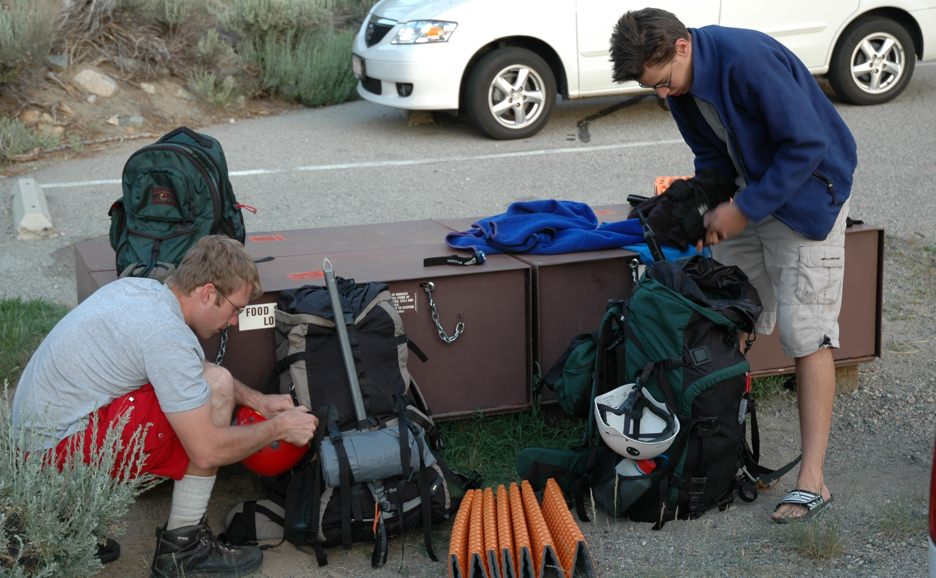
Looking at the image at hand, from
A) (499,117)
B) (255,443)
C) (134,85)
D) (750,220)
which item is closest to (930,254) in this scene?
(750,220)

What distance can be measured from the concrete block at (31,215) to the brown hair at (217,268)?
4089 millimetres

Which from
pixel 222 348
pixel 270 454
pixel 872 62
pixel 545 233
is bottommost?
pixel 270 454

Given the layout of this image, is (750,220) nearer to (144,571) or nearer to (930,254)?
(144,571)

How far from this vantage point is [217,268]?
3.71m

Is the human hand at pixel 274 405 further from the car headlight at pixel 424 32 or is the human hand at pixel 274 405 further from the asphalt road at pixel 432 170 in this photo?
the car headlight at pixel 424 32

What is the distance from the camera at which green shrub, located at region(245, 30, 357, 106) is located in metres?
11.5

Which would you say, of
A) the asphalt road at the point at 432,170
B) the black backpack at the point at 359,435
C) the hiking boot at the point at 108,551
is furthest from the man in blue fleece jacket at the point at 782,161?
the asphalt road at the point at 432,170

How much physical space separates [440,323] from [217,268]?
118 cm

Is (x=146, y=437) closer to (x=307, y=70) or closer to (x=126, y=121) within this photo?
(x=126, y=121)

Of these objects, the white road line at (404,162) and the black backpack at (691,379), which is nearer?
the black backpack at (691,379)

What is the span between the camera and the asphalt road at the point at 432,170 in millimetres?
7582

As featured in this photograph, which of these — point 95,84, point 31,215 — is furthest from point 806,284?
point 95,84

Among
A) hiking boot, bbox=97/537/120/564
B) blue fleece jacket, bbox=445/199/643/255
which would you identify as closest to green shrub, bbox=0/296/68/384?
hiking boot, bbox=97/537/120/564

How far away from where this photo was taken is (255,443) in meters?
3.81
